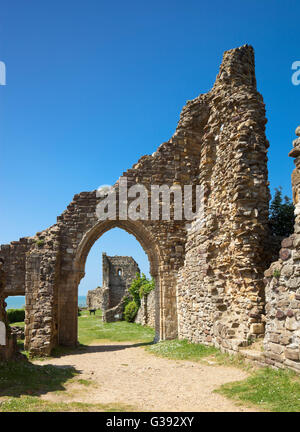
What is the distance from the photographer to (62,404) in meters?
4.88

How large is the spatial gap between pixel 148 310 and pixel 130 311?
390cm

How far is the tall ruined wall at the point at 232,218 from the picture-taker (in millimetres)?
8031

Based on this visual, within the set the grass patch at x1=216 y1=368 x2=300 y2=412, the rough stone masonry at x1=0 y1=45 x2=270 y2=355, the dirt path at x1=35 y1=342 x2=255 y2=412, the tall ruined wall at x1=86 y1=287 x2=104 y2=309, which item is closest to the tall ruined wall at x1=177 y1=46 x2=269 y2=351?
the rough stone masonry at x1=0 y1=45 x2=270 y2=355

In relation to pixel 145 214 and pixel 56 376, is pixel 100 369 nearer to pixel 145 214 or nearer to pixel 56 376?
pixel 56 376

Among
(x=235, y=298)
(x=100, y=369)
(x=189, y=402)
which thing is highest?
(x=235, y=298)

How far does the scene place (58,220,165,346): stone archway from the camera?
12661 millimetres

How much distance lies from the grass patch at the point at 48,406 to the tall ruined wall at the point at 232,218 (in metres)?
3.68

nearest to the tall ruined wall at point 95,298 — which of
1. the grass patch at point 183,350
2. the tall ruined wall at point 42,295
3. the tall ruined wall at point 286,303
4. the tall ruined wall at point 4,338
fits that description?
the tall ruined wall at point 42,295

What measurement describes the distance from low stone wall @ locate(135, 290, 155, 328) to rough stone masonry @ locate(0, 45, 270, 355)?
6386 millimetres

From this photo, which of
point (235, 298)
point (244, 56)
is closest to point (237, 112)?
point (244, 56)

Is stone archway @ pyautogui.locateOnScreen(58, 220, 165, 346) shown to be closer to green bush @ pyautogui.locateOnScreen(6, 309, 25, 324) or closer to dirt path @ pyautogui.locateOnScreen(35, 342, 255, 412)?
dirt path @ pyautogui.locateOnScreen(35, 342, 255, 412)

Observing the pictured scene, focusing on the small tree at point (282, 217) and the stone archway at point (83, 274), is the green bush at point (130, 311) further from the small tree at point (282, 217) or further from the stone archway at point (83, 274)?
the small tree at point (282, 217)

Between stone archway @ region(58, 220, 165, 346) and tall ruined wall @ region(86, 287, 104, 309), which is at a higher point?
stone archway @ region(58, 220, 165, 346)

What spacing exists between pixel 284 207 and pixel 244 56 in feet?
16.4
